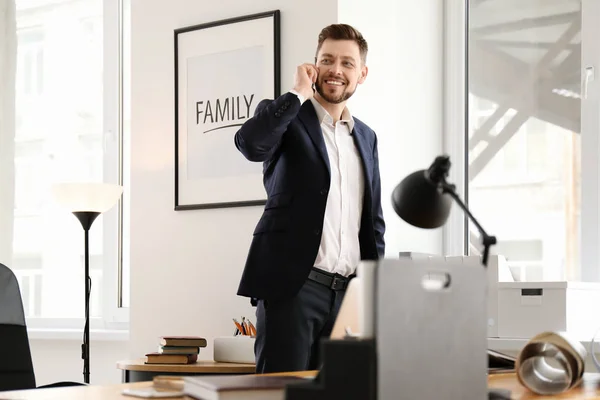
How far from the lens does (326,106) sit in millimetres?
2889

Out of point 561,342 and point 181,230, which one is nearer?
point 561,342

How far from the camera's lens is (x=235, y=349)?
3.24 m

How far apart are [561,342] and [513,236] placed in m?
2.18

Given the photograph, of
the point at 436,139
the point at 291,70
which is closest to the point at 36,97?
the point at 291,70

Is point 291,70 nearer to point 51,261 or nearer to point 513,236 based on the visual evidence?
point 513,236

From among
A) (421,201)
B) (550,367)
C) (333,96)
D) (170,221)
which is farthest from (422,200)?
(170,221)

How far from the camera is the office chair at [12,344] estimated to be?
96.3 inches

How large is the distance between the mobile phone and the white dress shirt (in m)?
1.36

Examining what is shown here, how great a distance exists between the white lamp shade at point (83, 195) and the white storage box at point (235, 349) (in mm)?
881

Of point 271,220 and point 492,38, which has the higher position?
point 492,38

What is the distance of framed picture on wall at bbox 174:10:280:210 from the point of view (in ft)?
11.6

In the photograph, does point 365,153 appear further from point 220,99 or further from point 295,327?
point 220,99

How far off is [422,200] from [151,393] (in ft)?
1.68

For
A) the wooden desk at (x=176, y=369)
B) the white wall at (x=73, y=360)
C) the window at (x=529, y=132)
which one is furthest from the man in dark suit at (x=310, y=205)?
the white wall at (x=73, y=360)
